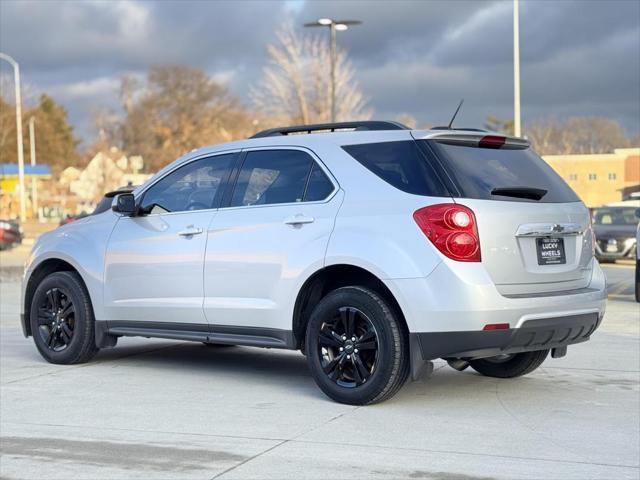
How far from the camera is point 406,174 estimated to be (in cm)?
725

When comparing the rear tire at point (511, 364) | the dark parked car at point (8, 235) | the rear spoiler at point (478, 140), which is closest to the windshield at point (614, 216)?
the dark parked car at point (8, 235)

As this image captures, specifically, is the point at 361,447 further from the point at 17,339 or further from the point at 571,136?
the point at 571,136

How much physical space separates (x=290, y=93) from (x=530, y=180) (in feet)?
161

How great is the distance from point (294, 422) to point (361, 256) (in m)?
1.20

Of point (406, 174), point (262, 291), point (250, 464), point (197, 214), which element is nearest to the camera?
point (250, 464)

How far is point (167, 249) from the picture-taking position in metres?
8.45

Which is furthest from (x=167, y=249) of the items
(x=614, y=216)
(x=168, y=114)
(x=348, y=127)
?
(x=168, y=114)

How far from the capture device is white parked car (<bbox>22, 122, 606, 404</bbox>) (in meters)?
6.89

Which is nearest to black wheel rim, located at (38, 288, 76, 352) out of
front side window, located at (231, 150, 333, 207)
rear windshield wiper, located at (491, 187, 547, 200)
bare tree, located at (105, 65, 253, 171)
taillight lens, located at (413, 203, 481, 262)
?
front side window, located at (231, 150, 333, 207)

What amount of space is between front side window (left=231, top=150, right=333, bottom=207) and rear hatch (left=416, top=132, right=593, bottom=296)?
909mm

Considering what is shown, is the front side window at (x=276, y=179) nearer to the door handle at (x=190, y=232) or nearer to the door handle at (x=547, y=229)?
the door handle at (x=190, y=232)

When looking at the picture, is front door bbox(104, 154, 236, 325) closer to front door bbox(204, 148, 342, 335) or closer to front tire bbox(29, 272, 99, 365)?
front door bbox(204, 148, 342, 335)

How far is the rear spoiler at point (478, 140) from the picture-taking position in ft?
24.0

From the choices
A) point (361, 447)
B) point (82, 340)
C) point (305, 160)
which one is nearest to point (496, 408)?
point (361, 447)
